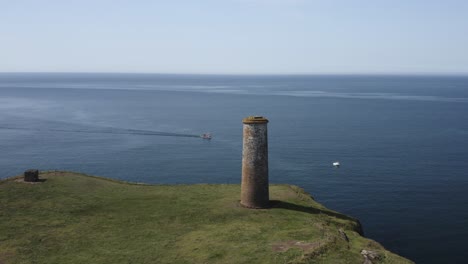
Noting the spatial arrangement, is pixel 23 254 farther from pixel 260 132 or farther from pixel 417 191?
pixel 417 191

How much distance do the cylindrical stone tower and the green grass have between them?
5.11 feet

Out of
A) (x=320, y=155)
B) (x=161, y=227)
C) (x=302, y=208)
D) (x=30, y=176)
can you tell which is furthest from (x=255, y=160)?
(x=320, y=155)

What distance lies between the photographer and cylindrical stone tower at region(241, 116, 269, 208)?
40.1 meters

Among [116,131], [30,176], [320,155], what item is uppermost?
[30,176]

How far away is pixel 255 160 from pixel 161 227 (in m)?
9.96

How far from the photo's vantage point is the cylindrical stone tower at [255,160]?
40.1 m

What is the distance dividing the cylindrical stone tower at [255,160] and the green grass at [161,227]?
61.3 inches

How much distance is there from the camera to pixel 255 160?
40.2m

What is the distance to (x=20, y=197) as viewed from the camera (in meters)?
43.1

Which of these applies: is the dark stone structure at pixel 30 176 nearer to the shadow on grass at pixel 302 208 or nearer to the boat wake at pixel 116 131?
the shadow on grass at pixel 302 208

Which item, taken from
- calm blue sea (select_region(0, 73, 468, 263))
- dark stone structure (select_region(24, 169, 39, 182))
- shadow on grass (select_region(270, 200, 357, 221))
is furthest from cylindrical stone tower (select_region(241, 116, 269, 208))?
dark stone structure (select_region(24, 169, 39, 182))

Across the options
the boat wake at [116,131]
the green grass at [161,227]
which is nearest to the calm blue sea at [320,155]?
the boat wake at [116,131]

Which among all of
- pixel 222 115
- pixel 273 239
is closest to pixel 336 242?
pixel 273 239

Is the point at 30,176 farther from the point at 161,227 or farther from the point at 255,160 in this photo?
the point at 255,160
